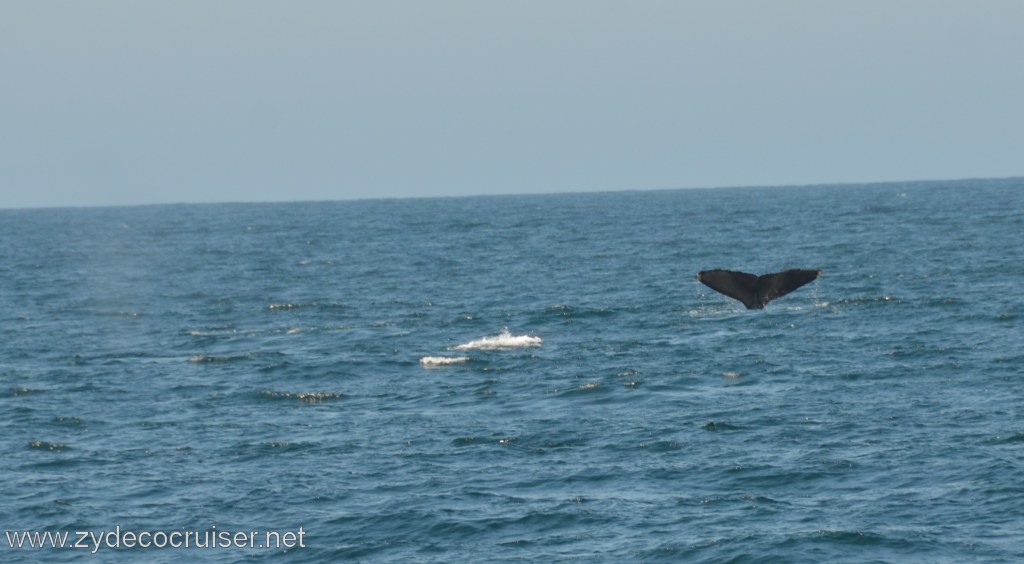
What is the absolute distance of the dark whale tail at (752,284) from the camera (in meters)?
47.6

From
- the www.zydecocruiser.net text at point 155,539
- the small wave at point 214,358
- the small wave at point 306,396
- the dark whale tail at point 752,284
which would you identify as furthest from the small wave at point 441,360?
the www.zydecocruiser.net text at point 155,539

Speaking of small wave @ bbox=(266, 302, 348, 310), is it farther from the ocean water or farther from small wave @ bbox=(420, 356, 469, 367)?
small wave @ bbox=(420, 356, 469, 367)

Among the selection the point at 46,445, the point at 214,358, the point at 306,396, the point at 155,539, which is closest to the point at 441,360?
the point at 306,396

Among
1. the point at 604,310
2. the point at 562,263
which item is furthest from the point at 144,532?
the point at 562,263

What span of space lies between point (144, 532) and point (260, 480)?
14.5 ft

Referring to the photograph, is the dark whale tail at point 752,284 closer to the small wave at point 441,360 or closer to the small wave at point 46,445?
the small wave at point 441,360

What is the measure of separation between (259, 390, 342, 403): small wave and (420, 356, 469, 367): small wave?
20.1 feet

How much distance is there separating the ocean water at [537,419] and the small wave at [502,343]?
0.26m

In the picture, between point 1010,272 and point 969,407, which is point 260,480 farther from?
point 1010,272

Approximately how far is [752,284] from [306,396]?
49.1 ft

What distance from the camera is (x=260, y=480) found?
3609cm

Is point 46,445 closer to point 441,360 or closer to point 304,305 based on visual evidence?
point 441,360

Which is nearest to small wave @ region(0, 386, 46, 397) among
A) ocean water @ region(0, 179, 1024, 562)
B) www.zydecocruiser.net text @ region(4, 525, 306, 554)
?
ocean water @ region(0, 179, 1024, 562)

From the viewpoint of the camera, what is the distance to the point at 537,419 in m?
42.2
